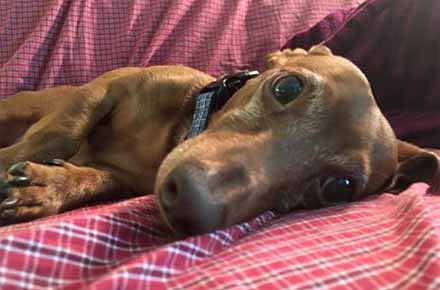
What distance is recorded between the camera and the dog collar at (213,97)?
196 centimetres

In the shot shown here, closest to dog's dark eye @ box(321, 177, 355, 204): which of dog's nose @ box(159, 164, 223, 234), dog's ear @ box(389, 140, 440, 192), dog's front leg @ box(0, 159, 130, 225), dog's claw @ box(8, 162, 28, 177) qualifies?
dog's ear @ box(389, 140, 440, 192)

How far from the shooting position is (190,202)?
1.35 metres

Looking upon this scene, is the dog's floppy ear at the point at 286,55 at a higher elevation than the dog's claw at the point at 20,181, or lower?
higher

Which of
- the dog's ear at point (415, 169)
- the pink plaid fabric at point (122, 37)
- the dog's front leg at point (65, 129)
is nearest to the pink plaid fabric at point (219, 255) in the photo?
the dog's ear at point (415, 169)

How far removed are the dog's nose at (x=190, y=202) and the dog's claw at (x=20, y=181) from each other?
1.94ft

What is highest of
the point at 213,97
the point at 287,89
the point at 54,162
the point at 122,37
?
the point at 287,89

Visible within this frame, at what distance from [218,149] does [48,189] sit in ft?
2.04

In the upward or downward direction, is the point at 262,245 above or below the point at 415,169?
above

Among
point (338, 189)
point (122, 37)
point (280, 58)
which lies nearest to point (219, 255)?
point (338, 189)

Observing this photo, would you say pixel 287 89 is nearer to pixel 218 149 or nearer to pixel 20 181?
pixel 218 149

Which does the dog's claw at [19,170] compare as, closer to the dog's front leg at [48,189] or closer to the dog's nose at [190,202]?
the dog's front leg at [48,189]

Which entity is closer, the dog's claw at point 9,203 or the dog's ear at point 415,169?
the dog's claw at point 9,203

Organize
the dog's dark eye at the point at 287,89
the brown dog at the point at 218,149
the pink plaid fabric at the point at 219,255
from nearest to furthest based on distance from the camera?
the pink plaid fabric at the point at 219,255 → the brown dog at the point at 218,149 → the dog's dark eye at the point at 287,89

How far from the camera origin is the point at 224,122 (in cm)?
176
